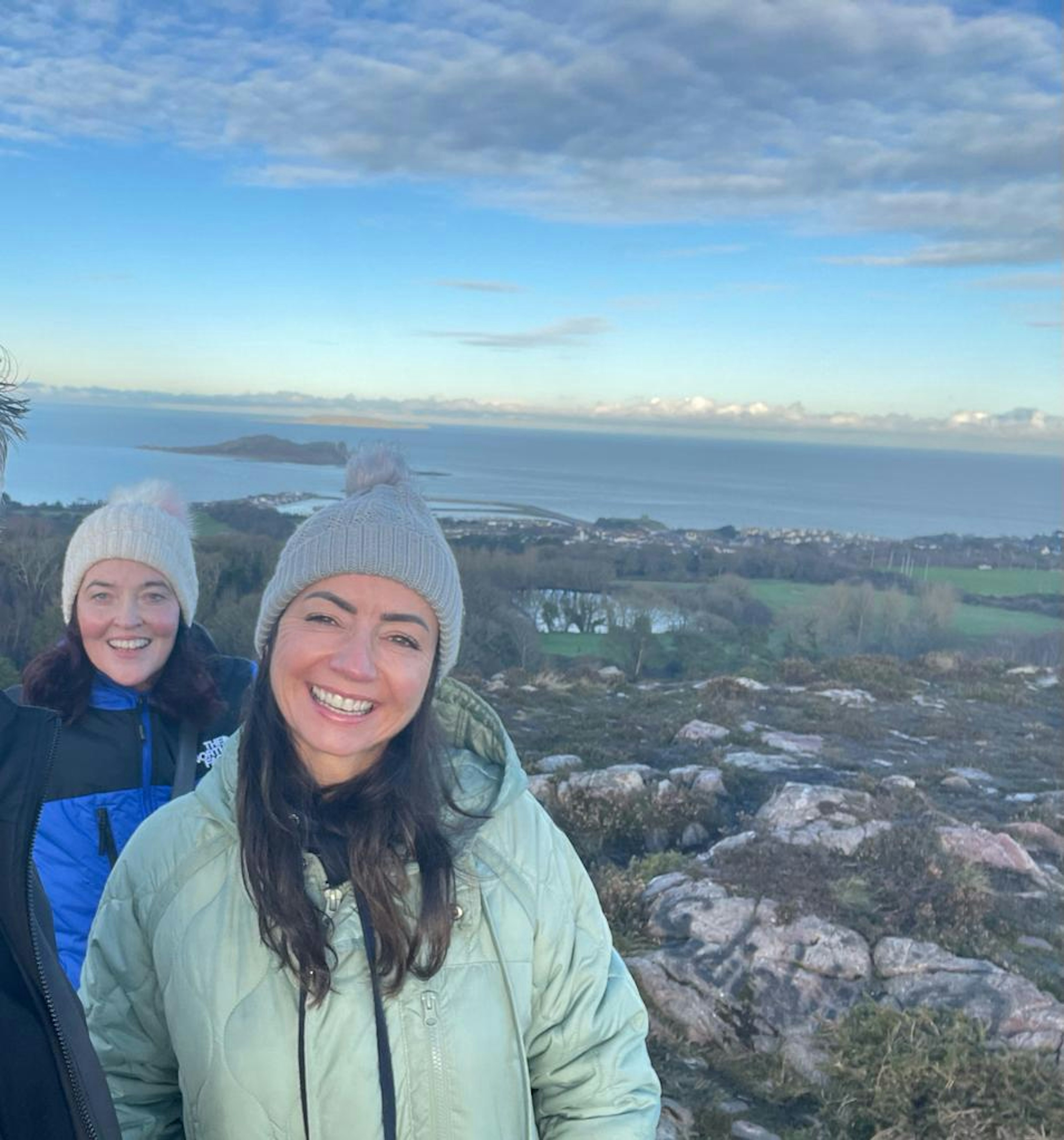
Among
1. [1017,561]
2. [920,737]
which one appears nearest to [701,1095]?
[920,737]

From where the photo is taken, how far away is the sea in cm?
1237

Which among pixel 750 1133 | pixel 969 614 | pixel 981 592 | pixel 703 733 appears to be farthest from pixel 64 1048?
pixel 981 592

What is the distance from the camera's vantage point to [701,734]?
730 cm

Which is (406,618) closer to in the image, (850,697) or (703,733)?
(703,733)

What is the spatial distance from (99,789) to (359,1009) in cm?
167

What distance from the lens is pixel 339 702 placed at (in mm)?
1867

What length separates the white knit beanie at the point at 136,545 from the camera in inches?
131

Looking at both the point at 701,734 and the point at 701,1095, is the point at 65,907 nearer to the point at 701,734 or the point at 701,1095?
the point at 701,1095

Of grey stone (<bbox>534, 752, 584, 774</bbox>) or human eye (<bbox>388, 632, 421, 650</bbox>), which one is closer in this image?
human eye (<bbox>388, 632, 421, 650</bbox>)

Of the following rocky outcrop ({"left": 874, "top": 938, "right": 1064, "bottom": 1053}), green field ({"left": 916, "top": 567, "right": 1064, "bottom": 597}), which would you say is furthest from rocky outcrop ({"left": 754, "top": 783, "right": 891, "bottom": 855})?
green field ({"left": 916, "top": 567, "right": 1064, "bottom": 597})

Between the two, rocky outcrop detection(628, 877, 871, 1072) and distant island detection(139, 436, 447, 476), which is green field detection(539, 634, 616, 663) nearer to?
distant island detection(139, 436, 447, 476)

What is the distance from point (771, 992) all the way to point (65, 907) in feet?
9.54

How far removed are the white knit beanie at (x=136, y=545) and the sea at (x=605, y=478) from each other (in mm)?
378

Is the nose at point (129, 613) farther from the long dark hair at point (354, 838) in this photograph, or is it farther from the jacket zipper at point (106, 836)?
the long dark hair at point (354, 838)
